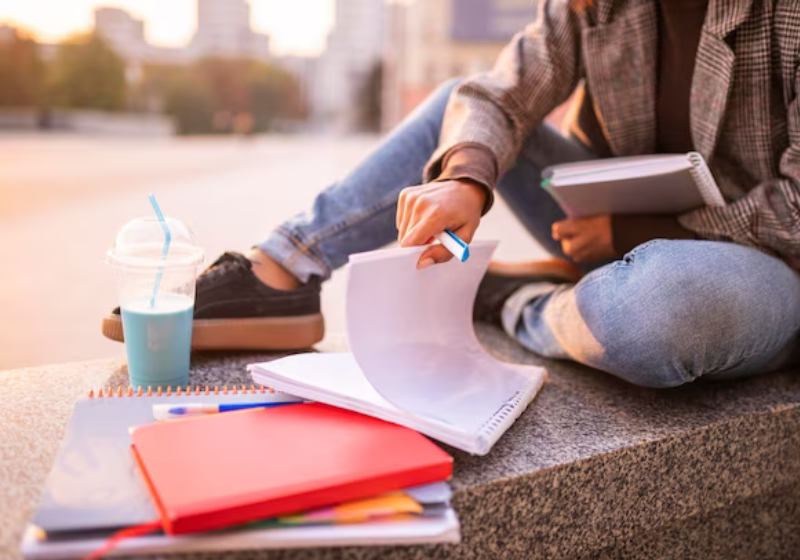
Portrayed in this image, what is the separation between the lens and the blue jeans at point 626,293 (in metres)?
0.80

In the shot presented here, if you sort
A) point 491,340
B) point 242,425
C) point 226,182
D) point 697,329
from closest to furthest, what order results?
point 242,425 → point 697,329 → point 491,340 → point 226,182

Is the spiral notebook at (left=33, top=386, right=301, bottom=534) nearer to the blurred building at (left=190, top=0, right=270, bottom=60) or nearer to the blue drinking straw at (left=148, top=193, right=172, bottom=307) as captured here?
the blue drinking straw at (left=148, top=193, right=172, bottom=307)

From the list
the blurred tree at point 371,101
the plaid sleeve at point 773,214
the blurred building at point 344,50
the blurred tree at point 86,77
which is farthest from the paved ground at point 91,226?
the blurred building at point 344,50

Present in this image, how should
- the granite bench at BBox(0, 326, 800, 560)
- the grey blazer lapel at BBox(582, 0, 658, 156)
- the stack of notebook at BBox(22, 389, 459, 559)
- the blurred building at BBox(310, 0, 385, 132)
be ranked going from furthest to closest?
1. the blurred building at BBox(310, 0, 385, 132)
2. the grey blazer lapel at BBox(582, 0, 658, 156)
3. the granite bench at BBox(0, 326, 800, 560)
4. the stack of notebook at BBox(22, 389, 459, 559)

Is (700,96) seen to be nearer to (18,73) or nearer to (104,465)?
(104,465)

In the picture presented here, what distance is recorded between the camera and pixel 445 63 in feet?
47.8

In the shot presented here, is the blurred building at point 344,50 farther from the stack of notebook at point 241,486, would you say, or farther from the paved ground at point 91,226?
the stack of notebook at point 241,486

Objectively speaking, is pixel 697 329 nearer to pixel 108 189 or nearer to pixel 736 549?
pixel 736 549

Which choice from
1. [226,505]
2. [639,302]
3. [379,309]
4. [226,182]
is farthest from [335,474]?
[226,182]

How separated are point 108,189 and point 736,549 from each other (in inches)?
191

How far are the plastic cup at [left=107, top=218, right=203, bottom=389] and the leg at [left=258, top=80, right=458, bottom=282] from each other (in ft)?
0.58

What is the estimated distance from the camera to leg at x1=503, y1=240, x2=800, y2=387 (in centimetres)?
79

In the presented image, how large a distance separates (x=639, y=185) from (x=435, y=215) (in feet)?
0.97

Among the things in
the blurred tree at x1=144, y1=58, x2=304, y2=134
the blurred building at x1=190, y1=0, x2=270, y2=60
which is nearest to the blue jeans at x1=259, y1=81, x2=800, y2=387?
the blurred tree at x1=144, y1=58, x2=304, y2=134
